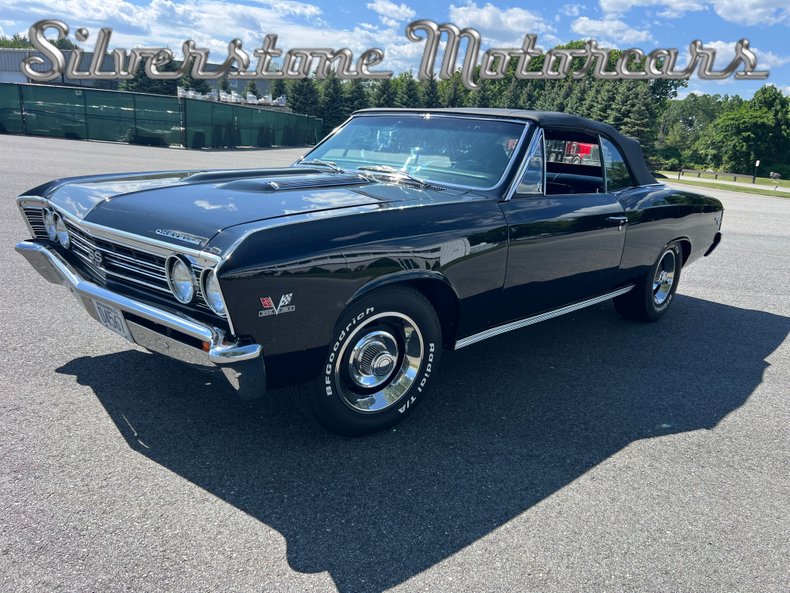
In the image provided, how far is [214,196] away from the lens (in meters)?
3.10

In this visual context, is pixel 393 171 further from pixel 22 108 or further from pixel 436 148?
pixel 22 108

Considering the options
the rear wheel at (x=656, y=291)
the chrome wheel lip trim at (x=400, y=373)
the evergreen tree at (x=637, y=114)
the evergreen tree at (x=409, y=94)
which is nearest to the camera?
the chrome wheel lip trim at (x=400, y=373)

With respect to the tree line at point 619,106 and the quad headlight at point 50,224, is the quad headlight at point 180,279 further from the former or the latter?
the tree line at point 619,106

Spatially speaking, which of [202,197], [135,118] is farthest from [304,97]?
[202,197]

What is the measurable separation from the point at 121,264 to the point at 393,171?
1.77m

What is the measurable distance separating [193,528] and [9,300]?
10.8 ft

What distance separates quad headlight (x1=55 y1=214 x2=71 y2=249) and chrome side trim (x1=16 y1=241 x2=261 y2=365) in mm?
77

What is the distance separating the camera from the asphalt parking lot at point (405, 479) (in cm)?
225

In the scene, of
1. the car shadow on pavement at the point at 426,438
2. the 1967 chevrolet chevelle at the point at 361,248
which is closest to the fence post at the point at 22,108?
the 1967 chevrolet chevelle at the point at 361,248

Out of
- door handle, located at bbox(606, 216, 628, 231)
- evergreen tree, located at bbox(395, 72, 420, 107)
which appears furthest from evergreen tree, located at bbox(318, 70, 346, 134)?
door handle, located at bbox(606, 216, 628, 231)

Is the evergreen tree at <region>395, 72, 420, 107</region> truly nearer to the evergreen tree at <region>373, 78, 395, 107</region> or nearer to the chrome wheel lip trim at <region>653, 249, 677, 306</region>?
the evergreen tree at <region>373, 78, 395, 107</region>

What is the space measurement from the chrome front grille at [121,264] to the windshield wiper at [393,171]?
1641mm

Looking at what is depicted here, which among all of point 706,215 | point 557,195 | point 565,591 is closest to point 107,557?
point 565,591

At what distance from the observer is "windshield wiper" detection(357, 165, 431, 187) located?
12.4 ft
